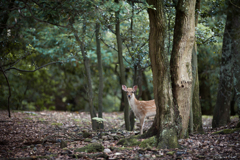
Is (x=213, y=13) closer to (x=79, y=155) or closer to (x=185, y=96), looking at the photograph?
(x=185, y=96)

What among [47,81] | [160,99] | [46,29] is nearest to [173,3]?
[160,99]

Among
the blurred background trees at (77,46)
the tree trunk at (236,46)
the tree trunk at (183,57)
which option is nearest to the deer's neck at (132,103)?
the blurred background trees at (77,46)

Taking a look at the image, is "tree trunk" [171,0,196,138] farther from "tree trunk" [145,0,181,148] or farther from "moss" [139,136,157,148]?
"moss" [139,136,157,148]

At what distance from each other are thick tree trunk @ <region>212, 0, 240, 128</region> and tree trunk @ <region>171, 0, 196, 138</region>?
1931 mm

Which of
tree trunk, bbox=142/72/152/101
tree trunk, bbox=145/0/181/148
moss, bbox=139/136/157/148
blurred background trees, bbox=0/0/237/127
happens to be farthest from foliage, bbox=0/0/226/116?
moss, bbox=139/136/157/148

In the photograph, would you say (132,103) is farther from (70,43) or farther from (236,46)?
(236,46)

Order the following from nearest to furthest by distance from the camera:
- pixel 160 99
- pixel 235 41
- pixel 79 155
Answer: pixel 79 155 → pixel 160 99 → pixel 235 41

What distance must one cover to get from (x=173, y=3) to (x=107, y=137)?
3.90 metres

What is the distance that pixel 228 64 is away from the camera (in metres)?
7.23

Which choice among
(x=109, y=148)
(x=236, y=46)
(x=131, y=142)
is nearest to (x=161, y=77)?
(x=131, y=142)

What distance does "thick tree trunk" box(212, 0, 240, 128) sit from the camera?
679 centimetres

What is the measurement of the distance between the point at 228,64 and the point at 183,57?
2510 mm

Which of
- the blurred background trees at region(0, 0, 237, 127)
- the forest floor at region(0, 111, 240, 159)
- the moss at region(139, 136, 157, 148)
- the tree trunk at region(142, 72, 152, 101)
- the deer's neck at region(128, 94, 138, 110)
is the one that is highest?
the blurred background trees at region(0, 0, 237, 127)

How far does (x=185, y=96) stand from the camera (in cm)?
554
